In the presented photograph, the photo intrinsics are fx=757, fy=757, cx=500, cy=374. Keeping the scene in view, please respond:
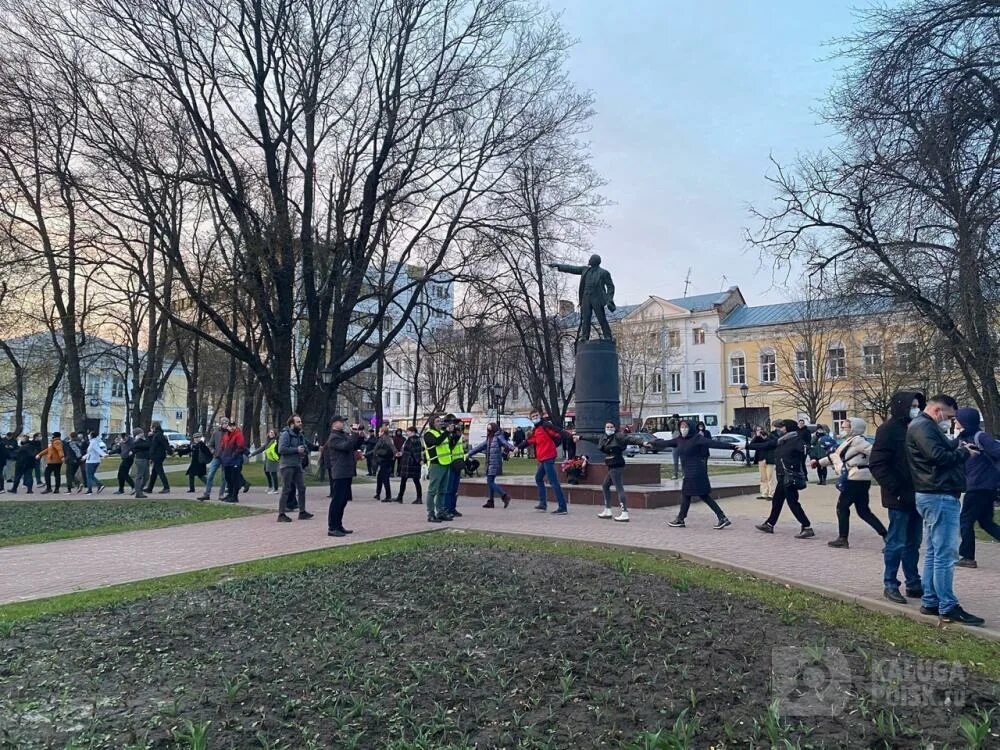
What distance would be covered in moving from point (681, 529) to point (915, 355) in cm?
1235

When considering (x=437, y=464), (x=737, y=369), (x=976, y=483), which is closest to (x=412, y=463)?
(x=437, y=464)

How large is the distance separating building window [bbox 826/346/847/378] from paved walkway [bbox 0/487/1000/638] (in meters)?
37.6

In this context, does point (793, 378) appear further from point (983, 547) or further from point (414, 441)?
point (983, 547)

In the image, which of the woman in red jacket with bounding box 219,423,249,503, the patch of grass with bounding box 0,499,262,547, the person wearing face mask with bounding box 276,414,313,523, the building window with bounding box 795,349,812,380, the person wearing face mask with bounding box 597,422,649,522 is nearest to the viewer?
the patch of grass with bounding box 0,499,262,547

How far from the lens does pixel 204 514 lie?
14930 mm

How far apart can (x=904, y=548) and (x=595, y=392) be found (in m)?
11.3

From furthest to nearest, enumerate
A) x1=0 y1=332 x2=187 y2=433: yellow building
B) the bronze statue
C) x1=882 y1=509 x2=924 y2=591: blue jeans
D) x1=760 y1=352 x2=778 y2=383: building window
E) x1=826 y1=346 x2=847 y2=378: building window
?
x1=760 y1=352 x2=778 y2=383: building window < x1=826 y1=346 x2=847 y2=378: building window < x1=0 y1=332 x2=187 y2=433: yellow building < the bronze statue < x1=882 y1=509 x2=924 y2=591: blue jeans

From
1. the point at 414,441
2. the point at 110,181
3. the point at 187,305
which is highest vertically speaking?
the point at 110,181

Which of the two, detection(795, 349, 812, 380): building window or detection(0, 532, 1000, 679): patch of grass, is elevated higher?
detection(795, 349, 812, 380): building window

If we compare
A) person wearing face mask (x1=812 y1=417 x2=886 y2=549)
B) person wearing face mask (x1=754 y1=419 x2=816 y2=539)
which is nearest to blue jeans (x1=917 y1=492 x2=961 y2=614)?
person wearing face mask (x1=812 y1=417 x2=886 y2=549)

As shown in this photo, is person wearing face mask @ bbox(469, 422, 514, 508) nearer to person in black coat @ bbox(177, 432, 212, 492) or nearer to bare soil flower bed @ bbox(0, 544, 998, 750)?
person in black coat @ bbox(177, 432, 212, 492)

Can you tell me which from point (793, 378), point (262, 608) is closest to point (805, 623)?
point (262, 608)

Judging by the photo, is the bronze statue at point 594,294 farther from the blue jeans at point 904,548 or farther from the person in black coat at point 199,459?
the blue jeans at point 904,548

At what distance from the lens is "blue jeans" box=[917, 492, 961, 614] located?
6.04 m
